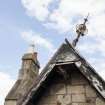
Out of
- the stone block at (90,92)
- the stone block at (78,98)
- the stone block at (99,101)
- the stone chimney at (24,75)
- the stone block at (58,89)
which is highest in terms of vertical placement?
the stone chimney at (24,75)

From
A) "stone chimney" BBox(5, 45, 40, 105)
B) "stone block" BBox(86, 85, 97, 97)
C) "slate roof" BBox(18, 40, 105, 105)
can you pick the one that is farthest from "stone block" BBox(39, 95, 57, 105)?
"stone chimney" BBox(5, 45, 40, 105)

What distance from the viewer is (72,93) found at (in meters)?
8.38

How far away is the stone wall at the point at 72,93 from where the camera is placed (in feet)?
26.7

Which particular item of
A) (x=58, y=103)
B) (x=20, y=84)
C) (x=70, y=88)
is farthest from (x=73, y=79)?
(x=20, y=84)

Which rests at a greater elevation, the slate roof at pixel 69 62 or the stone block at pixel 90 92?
the slate roof at pixel 69 62

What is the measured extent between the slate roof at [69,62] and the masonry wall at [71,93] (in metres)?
0.35

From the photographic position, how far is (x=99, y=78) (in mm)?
7902

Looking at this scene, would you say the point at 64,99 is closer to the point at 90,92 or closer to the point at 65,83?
the point at 65,83

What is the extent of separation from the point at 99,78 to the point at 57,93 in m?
1.35

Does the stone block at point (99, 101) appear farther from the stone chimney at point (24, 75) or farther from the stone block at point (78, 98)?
the stone chimney at point (24, 75)

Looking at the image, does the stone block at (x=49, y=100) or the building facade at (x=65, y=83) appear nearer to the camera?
the building facade at (x=65, y=83)

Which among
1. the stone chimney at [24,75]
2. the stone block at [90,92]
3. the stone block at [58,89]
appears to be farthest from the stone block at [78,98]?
the stone chimney at [24,75]

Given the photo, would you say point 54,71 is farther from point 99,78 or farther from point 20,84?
point 20,84

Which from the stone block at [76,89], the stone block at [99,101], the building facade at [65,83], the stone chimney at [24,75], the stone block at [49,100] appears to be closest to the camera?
the stone block at [99,101]
